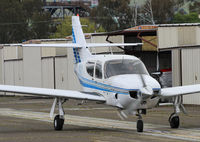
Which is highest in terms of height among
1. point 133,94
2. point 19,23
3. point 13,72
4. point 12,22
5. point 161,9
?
point 161,9

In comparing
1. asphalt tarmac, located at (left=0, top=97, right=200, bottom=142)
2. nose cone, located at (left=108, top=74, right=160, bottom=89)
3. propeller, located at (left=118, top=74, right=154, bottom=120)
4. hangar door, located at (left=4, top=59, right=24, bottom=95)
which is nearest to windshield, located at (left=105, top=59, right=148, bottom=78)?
nose cone, located at (left=108, top=74, right=160, bottom=89)

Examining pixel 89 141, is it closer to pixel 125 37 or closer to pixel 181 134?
pixel 181 134

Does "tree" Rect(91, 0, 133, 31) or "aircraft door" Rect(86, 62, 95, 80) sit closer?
"aircraft door" Rect(86, 62, 95, 80)

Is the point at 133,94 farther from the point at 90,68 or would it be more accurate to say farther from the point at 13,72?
the point at 13,72

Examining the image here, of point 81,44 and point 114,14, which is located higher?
point 114,14

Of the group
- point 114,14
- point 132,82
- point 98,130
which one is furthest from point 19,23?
point 132,82

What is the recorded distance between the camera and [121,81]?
57.8 ft

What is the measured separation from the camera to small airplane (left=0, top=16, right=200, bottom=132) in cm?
1700

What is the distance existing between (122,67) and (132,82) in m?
1.35

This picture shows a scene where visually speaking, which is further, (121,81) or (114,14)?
(114,14)

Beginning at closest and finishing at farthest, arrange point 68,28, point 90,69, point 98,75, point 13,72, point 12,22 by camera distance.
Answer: point 98,75, point 90,69, point 13,72, point 68,28, point 12,22

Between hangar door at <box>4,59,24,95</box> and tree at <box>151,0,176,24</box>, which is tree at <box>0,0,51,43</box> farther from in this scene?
hangar door at <box>4,59,24,95</box>

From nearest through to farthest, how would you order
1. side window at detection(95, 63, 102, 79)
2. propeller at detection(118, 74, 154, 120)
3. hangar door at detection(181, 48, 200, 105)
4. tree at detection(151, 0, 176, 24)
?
propeller at detection(118, 74, 154, 120), side window at detection(95, 63, 102, 79), hangar door at detection(181, 48, 200, 105), tree at detection(151, 0, 176, 24)

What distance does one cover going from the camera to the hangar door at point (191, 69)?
32469 millimetres
